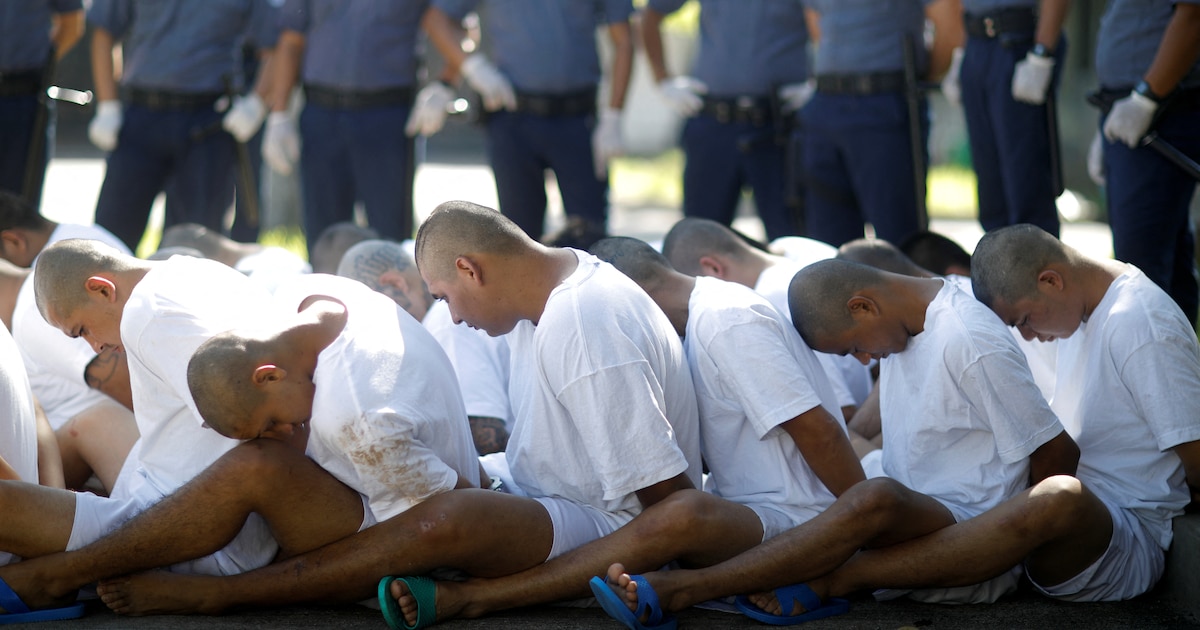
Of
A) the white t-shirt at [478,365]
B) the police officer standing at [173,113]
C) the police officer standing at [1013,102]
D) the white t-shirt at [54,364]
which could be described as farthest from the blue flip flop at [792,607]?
the police officer standing at [173,113]

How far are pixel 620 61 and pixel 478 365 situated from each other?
2.74 metres

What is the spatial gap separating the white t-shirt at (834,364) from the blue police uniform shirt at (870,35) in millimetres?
1443

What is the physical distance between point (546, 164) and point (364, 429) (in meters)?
3.34

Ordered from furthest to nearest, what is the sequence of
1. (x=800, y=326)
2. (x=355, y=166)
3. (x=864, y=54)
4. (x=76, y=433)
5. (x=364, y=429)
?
(x=355, y=166), (x=864, y=54), (x=76, y=433), (x=800, y=326), (x=364, y=429)

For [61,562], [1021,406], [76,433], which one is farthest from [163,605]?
[1021,406]

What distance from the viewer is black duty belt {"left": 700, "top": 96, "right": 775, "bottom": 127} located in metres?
5.91

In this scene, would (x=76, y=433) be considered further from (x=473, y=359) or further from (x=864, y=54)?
(x=864, y=54)

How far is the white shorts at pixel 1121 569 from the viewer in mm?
3062

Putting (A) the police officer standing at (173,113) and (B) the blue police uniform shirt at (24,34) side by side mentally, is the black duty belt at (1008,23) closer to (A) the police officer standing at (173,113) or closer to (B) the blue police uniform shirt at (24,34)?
(A) the police officer standing at (173,113)

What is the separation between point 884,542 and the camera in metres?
3.04

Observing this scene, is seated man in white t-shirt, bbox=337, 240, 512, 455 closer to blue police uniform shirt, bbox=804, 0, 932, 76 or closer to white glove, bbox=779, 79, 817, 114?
blue police uniform shirt, bbox=804, 0, 932, 76

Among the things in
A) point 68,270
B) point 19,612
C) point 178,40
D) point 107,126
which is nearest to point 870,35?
point 178,40

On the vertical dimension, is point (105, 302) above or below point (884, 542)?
above

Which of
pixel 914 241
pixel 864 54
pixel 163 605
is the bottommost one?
pixel 163 605
